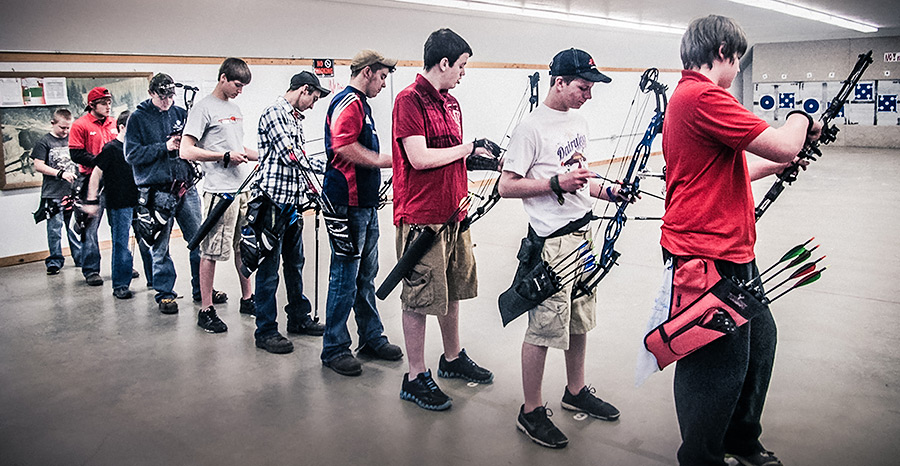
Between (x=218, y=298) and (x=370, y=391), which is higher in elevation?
(x=218, y=298)

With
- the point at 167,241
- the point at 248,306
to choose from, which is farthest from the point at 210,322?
the point at 167,241

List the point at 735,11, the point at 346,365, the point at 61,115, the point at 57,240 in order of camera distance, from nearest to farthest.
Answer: the point at 346,365, the point at 57,240, the point at 61,115, the point at 735,11

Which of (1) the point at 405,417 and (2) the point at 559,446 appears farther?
(1) the point at 405,417

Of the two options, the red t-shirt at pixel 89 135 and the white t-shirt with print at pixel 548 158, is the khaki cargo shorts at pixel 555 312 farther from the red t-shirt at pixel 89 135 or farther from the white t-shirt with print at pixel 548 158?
the red t-shirt at pixel 89 135

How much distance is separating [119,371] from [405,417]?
61.9 inches

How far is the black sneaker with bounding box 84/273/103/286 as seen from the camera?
17.6 feet

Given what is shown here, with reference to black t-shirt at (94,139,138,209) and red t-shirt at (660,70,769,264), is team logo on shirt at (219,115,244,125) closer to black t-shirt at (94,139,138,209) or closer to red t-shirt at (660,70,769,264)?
black t-shirt at (94,139,138,209)

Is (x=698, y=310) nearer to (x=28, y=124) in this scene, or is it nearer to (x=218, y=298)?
(x=218, y=298)

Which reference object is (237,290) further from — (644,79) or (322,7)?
(322,7)

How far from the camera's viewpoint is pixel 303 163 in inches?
142

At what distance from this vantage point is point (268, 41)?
25.8 ft

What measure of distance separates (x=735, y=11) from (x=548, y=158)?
10434 mm

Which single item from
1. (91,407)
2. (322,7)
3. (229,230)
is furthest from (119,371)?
(322,7)

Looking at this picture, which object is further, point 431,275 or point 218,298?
point 218,298
